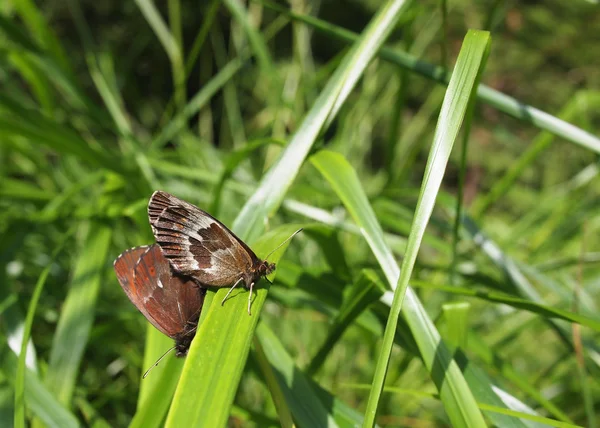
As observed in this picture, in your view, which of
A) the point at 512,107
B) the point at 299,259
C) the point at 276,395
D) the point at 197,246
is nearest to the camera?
the point at 276,395

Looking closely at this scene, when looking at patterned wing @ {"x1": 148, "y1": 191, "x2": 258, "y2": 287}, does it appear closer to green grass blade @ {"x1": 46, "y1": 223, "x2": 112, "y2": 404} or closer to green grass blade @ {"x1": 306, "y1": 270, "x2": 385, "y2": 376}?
green grass blade @ {"x1": 306, "y1": 270, "x2": 385, "y2": 376}

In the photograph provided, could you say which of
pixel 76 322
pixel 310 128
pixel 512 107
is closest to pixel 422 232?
pixel 310 128

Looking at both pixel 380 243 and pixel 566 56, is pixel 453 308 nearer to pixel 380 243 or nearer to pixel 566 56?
pixel 380 243

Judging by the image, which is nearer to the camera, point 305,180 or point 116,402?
point 116,402

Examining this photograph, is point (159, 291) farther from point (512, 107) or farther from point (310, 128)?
point (512, 107)

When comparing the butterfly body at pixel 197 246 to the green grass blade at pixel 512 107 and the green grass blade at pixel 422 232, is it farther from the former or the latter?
the green grass blade at pixel 512 107

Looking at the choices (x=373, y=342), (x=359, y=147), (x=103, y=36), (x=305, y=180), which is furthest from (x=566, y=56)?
(x=373, y=342)

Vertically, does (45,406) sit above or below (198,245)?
below
